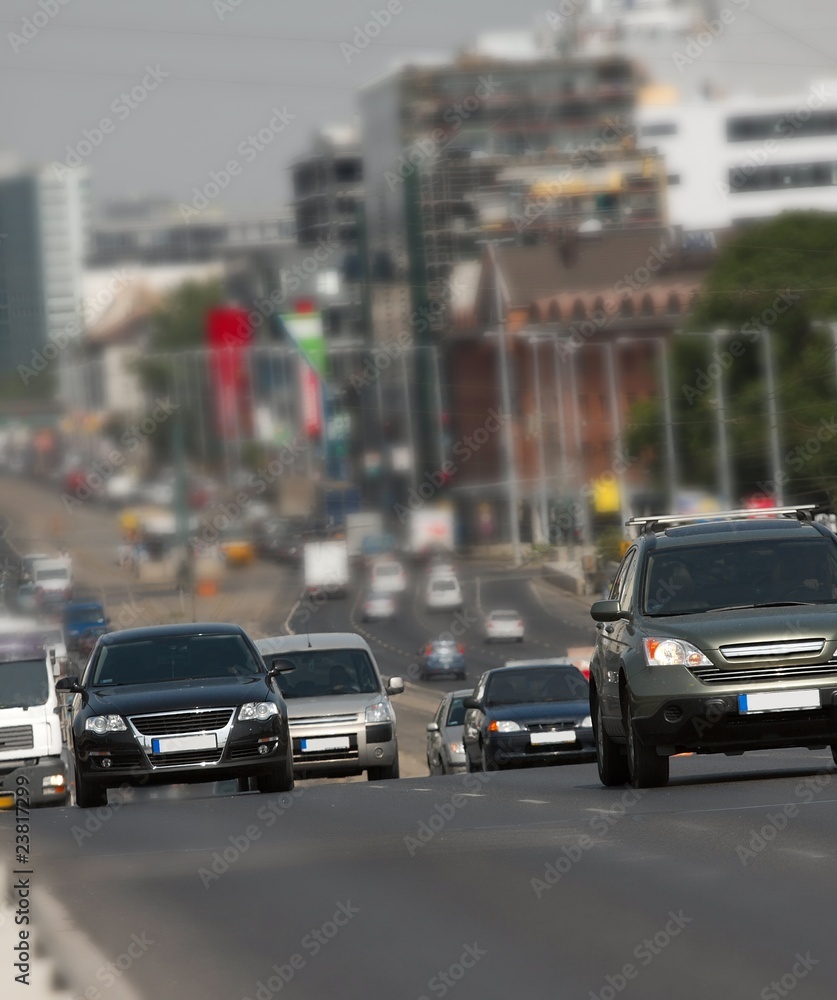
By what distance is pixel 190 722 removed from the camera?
58.6 ft

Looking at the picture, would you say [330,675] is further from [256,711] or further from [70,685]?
[256,711]

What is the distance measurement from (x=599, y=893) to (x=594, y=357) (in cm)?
7874

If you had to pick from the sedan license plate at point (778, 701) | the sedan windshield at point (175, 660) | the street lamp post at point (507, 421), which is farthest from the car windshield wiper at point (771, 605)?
the street lamp post at point (507, 421)

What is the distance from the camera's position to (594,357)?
8762cm

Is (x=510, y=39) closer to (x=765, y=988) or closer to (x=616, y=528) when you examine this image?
(x=616, y=528)

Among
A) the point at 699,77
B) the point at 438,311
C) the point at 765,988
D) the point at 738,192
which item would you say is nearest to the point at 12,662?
the point at 765,988

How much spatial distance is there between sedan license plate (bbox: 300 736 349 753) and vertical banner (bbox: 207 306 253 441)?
3473cm

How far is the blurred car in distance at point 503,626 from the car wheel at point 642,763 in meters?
48.8

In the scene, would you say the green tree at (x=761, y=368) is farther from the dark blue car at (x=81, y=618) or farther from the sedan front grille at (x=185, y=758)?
the sedan front grille at (x=185, y=758)

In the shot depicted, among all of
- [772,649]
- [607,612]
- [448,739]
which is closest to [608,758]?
[607,612]

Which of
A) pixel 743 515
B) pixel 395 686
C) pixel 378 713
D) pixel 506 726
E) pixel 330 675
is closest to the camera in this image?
pixel 743 515

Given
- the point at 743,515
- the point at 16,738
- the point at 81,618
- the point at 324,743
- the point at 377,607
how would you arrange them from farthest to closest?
the point at 377,607, the point at 81,618, the point at 16,738, the point at 324,743, the point at 743,515

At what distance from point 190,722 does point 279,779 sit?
3.43ft

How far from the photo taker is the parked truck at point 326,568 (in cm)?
6341
